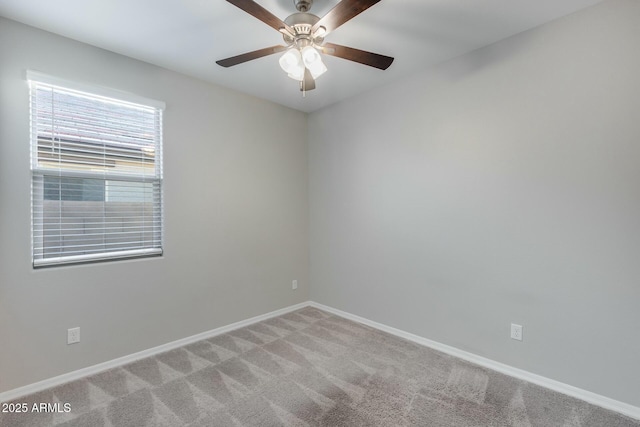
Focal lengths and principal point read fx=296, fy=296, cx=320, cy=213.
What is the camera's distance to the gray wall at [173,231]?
2068mm

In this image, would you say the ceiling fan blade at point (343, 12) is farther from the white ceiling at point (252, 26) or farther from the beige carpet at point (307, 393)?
the beige carpet at point (307, 393)

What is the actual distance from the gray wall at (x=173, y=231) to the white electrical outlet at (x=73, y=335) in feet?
0.12

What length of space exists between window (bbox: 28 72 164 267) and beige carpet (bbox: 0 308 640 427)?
1001 mm

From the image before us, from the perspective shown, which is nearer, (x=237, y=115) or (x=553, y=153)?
(x=553, y=153)

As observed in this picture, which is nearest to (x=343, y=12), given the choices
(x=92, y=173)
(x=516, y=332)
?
(x=92, y=173)

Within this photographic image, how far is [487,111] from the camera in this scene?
2.44 meters

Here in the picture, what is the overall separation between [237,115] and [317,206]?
146 cm

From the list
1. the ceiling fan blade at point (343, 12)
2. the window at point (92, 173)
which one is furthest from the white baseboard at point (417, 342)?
the ceiling fan blade at point (343, 12)

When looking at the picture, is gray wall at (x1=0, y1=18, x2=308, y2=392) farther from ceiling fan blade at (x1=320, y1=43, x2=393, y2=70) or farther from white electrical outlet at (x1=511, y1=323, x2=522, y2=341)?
white electrical outlet at (x1=511, y1=323, x2=522, y2=341)

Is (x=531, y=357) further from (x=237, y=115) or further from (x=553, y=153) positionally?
(x=237, y=115)

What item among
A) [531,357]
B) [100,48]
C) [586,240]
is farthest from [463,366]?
[100,48]

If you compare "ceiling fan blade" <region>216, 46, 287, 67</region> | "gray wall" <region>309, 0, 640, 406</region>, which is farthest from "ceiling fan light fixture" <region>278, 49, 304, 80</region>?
"gray wall" <region>309, 0, 640, 406</region>

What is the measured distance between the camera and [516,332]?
2.31m

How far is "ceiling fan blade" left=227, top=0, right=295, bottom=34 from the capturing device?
1.40 metres
